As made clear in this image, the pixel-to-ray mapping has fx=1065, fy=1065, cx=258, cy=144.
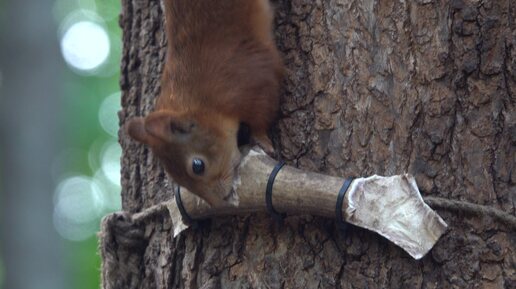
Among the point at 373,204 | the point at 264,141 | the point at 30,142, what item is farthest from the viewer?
the point at 30,142

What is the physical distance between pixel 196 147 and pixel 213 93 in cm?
14

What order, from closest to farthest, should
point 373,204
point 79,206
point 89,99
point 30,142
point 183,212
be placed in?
point 373,204
point 183,212
point 30,142
point 89,99
point 79,206

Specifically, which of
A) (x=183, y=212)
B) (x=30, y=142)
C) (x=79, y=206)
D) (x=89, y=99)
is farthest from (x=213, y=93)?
(x=79, y=206)

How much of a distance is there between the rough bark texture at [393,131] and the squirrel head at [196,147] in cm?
11

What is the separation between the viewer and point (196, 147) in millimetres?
A: 2506

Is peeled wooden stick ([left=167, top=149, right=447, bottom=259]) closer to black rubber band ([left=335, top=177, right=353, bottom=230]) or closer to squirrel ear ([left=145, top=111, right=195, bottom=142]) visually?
black rubber band ([left=335, top=177, right=353, bottom=230])

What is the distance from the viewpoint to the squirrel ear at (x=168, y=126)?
243cm

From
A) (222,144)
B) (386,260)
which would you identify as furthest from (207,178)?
(386,260)

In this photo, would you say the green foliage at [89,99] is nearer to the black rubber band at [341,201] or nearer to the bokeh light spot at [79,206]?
the bokeh light spot at [79,206]

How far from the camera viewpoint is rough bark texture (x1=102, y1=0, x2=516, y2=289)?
228 centimetres

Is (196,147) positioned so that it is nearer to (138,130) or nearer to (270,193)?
(138,130)

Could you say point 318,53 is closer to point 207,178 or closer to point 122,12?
point 207,178

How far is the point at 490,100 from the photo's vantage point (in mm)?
2322

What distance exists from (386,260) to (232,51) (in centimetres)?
65
